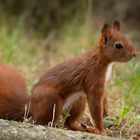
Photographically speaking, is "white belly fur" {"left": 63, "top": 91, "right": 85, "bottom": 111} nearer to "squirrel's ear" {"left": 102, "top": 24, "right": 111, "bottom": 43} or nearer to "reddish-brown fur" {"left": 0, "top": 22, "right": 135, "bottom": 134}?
"reddish-brown fur" {"left": 0, "top": 22, "right": 135, "bottom": 134}

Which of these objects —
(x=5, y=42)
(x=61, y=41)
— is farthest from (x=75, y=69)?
(x=61, y=41)

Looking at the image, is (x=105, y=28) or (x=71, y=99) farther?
(x=105, y=28)

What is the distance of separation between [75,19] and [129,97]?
6400mm

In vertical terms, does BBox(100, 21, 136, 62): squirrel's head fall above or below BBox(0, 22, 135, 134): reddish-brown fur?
above

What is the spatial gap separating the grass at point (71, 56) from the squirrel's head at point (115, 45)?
0.52 m

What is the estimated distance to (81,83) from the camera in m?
5.86

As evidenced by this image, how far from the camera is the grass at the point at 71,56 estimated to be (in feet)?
19.6

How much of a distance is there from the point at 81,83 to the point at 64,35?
7124mm

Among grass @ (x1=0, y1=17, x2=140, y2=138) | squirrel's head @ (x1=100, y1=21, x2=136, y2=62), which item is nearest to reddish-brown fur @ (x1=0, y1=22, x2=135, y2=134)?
squirrel's head @ (x1=100, y1=21, x2=136, y2=62)

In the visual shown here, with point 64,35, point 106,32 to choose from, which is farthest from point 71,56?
point 106,32

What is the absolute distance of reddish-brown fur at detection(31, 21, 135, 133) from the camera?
5.73m

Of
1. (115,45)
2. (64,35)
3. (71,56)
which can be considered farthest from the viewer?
(64,35)

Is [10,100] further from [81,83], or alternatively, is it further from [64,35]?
[64,35]

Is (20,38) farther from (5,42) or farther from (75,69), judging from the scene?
(75,69)
